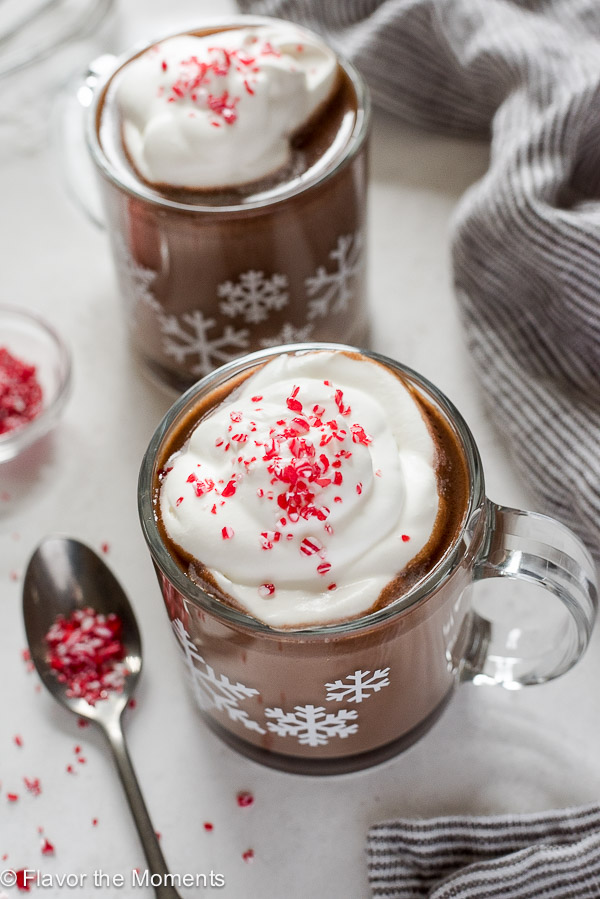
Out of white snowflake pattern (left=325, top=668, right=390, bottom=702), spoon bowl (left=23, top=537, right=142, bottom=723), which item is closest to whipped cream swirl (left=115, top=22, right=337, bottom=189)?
spoon bowl (left=23, top=537, right=142, bottom=723)

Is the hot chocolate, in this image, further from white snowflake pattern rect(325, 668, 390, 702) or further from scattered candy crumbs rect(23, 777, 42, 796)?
scattered candy crumbs rect(23, 777, 42, 796)

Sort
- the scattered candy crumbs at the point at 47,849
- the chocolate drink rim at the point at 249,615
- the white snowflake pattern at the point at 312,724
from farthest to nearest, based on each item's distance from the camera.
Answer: the scattered candy crumbs at the point at 47,849 < the white snowflake pattern at the point at 312,724 < the chocolate drink rim at the point at 249,615

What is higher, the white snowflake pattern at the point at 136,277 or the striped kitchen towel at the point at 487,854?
the white snowflake pattern at the point at 136,277

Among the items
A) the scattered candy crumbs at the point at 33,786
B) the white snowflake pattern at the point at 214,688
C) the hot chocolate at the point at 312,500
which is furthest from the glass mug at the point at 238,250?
the scattered candy crumbs at the point at 33,786

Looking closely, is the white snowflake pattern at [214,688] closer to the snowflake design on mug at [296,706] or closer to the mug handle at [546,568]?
the snowflake design on mug at [296,706]

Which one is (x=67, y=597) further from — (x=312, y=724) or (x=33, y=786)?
(x=312, y=724)
